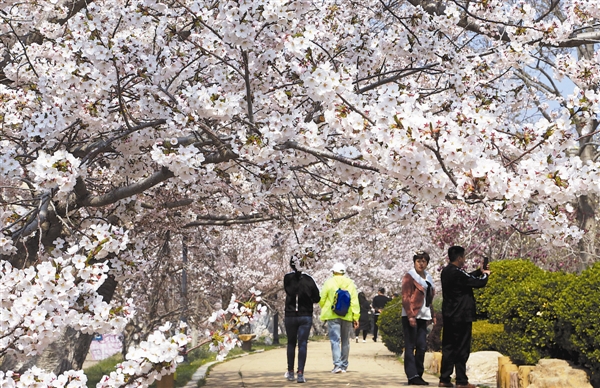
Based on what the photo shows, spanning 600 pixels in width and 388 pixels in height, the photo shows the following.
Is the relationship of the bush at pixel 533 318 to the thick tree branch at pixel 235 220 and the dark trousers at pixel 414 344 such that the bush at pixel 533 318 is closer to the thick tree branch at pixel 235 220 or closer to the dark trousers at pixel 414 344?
the dark trousers at pixel 414 344

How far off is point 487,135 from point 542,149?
510 millimetres

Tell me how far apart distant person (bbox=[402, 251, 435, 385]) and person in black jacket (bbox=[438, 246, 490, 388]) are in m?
0.76

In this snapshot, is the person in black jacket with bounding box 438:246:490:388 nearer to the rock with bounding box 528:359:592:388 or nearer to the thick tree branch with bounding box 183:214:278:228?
the rock with bounding box 528:359:592:388

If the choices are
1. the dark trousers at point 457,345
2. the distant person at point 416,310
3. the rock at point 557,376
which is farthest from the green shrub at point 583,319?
the distant person at point 416,310

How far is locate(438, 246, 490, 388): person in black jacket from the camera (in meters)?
9.48

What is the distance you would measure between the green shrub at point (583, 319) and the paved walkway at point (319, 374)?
94.9 inches

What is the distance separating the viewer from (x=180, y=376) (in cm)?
1315

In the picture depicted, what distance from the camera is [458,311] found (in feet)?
31.1

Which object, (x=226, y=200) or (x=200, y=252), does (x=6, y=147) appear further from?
(x=200, y=252)

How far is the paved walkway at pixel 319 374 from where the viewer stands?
1164 cm

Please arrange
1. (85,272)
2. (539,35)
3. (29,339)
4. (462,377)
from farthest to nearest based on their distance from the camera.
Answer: (462,377)
(539,35)
(85,272)
(29,339)

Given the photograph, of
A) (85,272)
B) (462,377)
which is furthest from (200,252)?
(85,272)

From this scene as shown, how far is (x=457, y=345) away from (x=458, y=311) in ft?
1.36

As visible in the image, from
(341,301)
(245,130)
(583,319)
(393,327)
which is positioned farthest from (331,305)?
(245,130)
